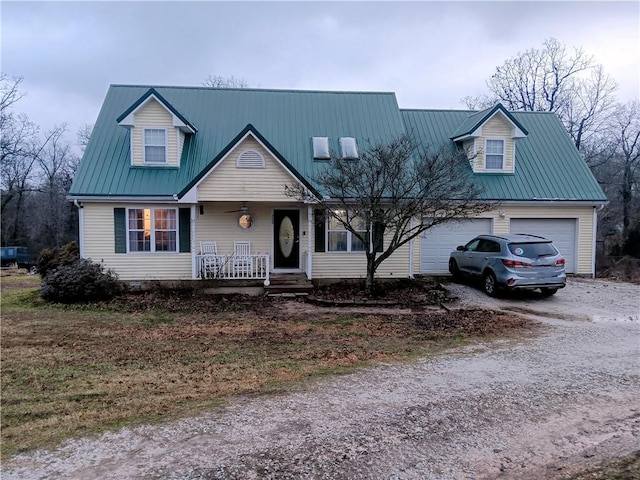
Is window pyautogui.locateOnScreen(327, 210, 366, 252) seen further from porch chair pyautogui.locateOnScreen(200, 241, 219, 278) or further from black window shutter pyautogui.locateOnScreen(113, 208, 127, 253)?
black window shutter pyautogui.locateOnScreen(113, 208, 127, 253)

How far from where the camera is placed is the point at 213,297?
13172 mm

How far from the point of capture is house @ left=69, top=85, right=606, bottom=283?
46.4 ft

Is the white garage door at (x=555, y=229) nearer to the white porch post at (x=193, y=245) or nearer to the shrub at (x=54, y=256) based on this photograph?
the white porch post at (x=193, y=245)

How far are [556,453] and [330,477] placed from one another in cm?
210

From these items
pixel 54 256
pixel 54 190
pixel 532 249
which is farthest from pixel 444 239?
pixel 54 190

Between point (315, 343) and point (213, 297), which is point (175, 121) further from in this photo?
point (315, 343)

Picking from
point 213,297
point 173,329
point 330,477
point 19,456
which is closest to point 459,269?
point 213,297

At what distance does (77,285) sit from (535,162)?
1668cm

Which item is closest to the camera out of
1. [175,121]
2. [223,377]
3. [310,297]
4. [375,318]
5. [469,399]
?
[469,399]

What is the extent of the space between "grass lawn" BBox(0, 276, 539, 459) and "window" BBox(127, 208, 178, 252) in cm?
246

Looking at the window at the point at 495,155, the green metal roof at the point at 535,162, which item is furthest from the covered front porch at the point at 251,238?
the window at the point at 495,155

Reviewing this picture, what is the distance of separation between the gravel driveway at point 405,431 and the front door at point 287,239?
30.2ft

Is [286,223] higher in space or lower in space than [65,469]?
higher

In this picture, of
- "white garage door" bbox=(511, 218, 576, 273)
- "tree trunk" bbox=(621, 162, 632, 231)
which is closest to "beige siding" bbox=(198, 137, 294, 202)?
"white garage door" bbox=(511, 218, 576, 273)
